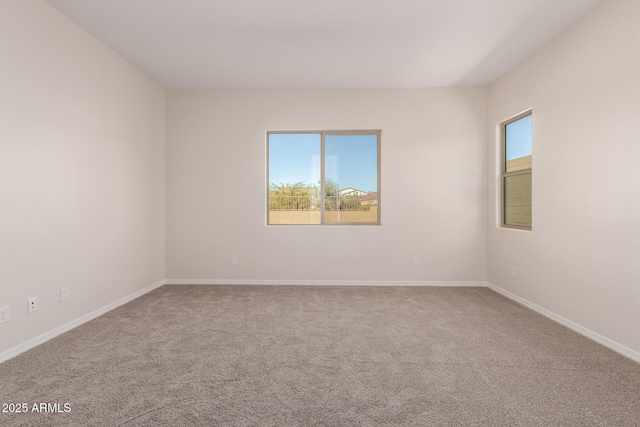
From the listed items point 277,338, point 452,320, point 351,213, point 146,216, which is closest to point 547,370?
point 452,320

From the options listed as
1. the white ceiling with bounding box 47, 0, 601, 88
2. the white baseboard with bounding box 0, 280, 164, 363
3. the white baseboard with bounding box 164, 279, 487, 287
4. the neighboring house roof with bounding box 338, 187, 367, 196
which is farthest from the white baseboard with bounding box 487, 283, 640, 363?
the white baseboard with bounding box 0, 280, 164, 363

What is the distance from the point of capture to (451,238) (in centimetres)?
455

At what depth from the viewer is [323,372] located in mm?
2117

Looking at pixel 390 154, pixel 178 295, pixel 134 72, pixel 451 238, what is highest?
pixel 134 72

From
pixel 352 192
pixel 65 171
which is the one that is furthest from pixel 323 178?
pixel 65 171

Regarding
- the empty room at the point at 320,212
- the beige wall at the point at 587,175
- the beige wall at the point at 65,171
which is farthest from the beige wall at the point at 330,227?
the beige wall at the point at 587,175

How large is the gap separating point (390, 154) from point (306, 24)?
217cm

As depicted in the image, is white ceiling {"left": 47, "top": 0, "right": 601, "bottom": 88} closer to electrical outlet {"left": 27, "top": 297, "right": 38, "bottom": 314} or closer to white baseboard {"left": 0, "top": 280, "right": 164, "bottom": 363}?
electrical outlet {"left": 27, "top": 297, "right": 38, "bottom": 314}

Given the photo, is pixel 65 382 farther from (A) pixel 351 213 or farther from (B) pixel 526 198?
(B) pixel 526 198

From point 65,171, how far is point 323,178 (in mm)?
2990

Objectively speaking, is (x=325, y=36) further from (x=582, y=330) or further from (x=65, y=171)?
(x=582, y=330)

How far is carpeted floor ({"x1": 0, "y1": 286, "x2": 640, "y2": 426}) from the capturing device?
1683 millimetres

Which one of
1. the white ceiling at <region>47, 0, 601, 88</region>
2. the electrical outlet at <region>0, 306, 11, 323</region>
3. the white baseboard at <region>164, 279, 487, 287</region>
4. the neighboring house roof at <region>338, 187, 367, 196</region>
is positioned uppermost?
the white ceiling at <region>47, 0, 601, 88</region>

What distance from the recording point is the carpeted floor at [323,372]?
1683 millimetres
